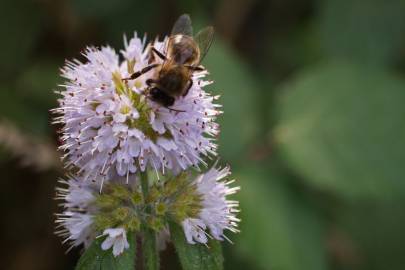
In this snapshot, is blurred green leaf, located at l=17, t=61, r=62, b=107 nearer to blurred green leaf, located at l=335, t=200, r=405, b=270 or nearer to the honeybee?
blurred green leaf, located at l=335, t=200, r=405, b=270

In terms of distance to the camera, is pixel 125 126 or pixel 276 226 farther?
pixel 276 226

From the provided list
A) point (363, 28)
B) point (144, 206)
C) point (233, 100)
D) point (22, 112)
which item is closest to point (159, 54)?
point (144, 206)

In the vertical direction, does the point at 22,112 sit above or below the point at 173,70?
above

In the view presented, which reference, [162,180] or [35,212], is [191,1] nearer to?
[35,212]

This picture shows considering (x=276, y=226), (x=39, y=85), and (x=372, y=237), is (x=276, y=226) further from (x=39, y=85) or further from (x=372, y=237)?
(x=39, y=85)

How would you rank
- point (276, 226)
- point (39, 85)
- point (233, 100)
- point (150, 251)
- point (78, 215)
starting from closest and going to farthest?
point (150, 251), point (78, 215), point (276, 226), point (233, 100), point (39, 85)

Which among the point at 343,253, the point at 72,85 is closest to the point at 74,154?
the point at 72,85
